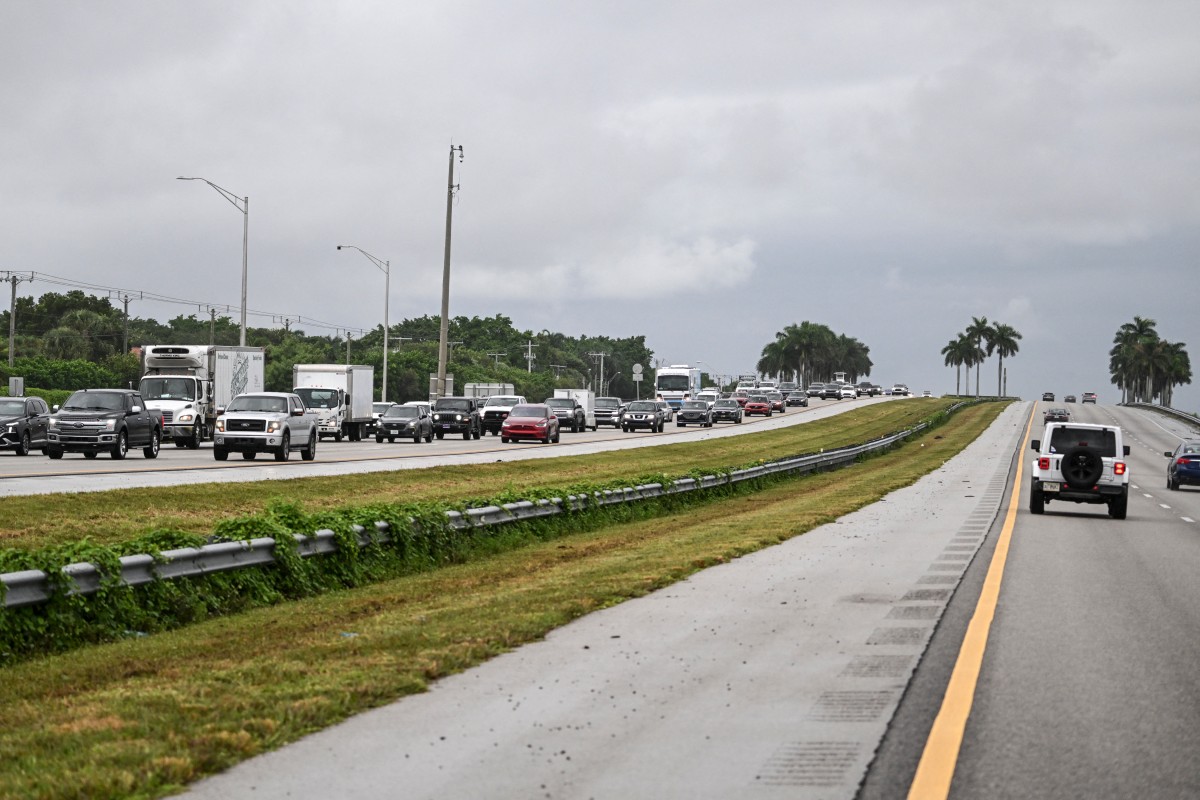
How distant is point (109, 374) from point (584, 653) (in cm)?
9325

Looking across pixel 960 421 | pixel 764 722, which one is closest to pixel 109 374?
pixel 960 421

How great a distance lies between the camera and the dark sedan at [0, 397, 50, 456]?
141 feet

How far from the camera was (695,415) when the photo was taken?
88.7 m

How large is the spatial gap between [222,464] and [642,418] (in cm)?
4363

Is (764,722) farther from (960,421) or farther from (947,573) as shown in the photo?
(960,421)

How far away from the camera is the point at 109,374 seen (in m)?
97.8

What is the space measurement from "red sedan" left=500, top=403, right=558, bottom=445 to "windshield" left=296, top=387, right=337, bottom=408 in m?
6.92

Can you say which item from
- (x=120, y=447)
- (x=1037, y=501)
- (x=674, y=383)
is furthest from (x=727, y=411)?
(x=1037, y=501)

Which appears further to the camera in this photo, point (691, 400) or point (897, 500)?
point (691, 400)

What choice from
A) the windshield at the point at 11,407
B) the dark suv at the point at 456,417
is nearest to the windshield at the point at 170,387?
the windshield at the point at 11,407

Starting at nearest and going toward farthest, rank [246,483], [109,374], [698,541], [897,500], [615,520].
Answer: [698,541], [615,520], [246,483], [897,500], [109,374]

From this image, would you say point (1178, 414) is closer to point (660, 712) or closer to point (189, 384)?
point (189, 384)

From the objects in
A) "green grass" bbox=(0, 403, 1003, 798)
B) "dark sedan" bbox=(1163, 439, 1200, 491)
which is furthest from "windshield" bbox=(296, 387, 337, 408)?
"green grass" bbox=(0, 403, 1003, 798)

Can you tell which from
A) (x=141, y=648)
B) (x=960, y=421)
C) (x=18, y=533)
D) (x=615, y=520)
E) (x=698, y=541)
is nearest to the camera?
(x=141, y=648)
